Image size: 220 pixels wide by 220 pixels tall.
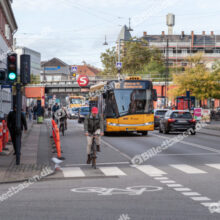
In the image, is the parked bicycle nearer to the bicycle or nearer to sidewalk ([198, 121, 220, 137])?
the bicycle

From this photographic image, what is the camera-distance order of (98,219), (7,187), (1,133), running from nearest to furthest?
(98,219) < (7,187) < (1,133)

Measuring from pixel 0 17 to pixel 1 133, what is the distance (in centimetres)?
→ 2020

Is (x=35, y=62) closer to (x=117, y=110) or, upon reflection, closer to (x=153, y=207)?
(x=117, y=110)

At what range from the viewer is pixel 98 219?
7988mm

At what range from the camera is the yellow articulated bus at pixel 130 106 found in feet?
105

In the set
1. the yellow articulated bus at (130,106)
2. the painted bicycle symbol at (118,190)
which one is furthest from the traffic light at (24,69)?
the yellow articulated bus at (130,106)

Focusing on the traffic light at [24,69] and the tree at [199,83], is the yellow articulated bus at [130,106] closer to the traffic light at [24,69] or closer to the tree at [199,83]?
the traffic light at [24,69]

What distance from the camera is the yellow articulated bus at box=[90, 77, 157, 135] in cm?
3212

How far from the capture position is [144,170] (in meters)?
15.3

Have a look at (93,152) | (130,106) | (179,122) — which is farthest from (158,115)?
(93,152)

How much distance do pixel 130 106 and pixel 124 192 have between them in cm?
2130

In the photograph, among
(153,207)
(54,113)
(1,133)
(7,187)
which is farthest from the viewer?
(54,113)

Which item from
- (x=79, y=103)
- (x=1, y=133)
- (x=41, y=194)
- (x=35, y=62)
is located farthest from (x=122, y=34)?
(x=41, y=194)

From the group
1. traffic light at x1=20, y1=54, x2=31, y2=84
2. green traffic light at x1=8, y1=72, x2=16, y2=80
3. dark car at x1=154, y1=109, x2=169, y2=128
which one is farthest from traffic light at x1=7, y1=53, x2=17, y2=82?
dark car at x1=154, y1=109, x2=169, y2=128
